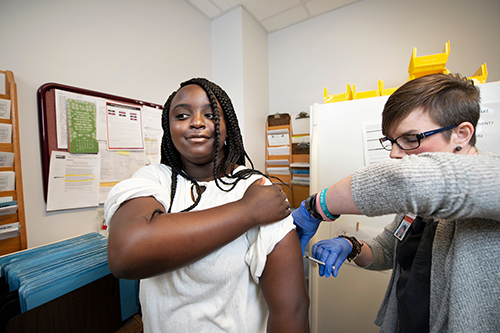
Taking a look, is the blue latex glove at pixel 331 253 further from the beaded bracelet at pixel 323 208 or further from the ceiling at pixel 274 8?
the ceiling at pixel 274 8

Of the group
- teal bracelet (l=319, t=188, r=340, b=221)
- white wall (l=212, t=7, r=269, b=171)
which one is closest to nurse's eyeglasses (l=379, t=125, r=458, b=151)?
teal bracelet (l=319, t=188, r=340, b=221)

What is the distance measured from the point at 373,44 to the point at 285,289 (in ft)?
7.51

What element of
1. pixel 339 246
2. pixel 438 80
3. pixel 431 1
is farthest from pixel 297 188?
pixel 431 1

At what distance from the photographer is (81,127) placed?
3.96ft

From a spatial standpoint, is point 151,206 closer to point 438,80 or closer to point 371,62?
point 438,80

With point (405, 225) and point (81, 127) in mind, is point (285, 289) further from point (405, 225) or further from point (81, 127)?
point (81, 127)

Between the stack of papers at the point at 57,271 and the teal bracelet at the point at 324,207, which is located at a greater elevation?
the teal bracelet at the point at 324,207

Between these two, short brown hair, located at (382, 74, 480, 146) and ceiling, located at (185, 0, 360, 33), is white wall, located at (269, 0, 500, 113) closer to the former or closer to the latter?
ceiling, located at (185, 0, 360, 33)

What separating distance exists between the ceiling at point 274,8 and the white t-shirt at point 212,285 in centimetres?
211

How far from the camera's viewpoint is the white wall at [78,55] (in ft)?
3.41

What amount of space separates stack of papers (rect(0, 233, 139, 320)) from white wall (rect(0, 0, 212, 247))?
198mm

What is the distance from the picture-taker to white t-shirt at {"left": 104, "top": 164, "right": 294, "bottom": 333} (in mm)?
545

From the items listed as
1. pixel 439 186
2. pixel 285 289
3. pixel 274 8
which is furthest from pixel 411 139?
pixel 274 8

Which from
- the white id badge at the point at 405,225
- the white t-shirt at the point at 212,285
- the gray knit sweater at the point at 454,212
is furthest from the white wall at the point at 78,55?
the white id badge at the point at 405,225
